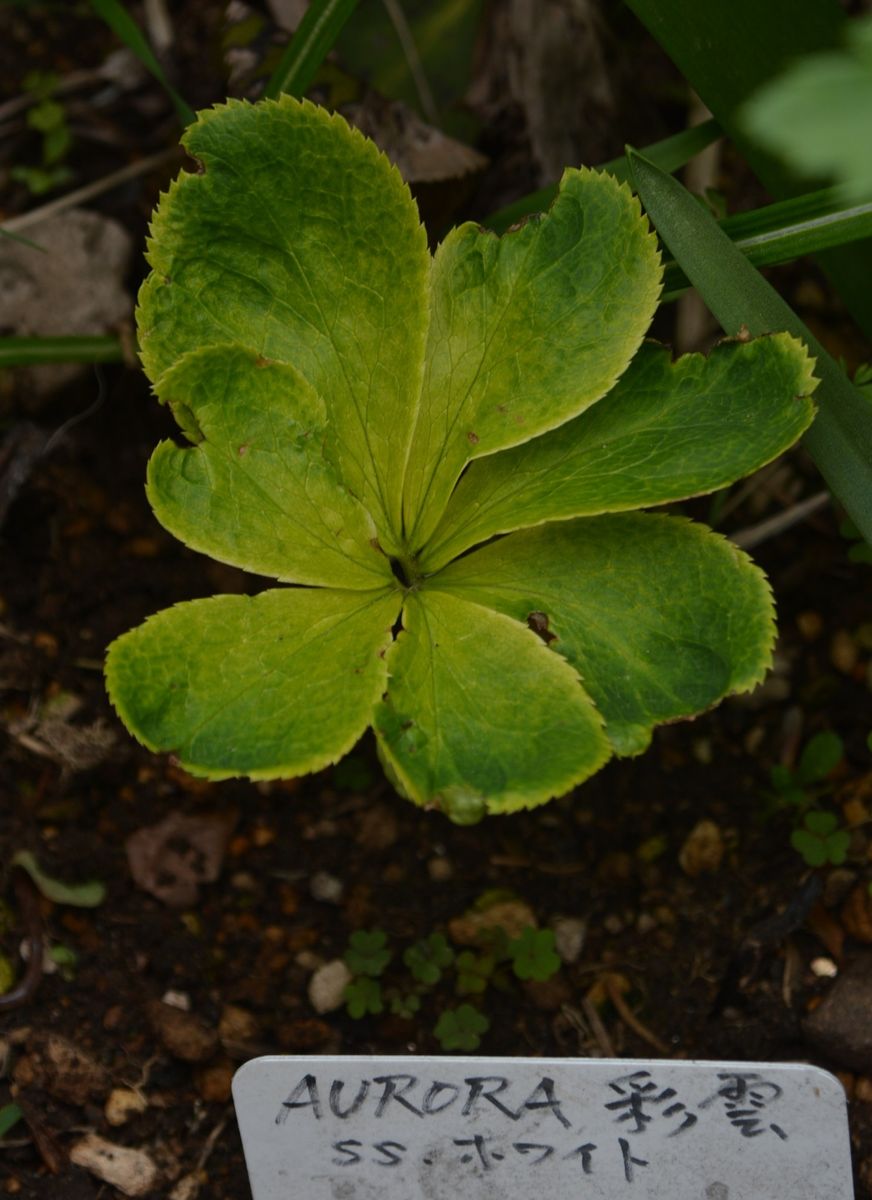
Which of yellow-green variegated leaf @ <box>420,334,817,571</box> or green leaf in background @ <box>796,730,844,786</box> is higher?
yellow-green variegated leaf @ <box>420,334,817,571</box>

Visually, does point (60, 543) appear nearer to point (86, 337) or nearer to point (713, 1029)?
point (86, 337)

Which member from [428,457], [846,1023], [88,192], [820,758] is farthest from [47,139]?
[846,1023]

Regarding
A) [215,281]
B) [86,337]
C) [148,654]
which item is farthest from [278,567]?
[86,337]

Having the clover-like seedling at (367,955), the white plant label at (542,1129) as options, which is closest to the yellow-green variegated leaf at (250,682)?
the white plant label at (542,1129)

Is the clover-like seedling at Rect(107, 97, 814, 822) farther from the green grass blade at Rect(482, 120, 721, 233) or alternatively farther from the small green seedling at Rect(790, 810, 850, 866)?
the small green seedling at Rect(790, 810, 850, 866)

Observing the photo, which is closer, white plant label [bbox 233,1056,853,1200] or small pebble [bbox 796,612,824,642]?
white plant label [bbox 233,1056,853,1200]

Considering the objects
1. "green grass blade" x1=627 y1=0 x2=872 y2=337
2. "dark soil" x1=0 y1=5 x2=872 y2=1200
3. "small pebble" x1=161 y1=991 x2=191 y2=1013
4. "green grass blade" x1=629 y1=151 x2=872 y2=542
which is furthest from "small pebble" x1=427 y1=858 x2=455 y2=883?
"green grass blade" x1=627 y1=0 x2=872 y2=337

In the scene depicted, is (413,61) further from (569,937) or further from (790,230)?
(569,937)

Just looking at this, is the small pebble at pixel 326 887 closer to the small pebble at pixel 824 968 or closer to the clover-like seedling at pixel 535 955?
the clover-like seedling at pixel 535 955
